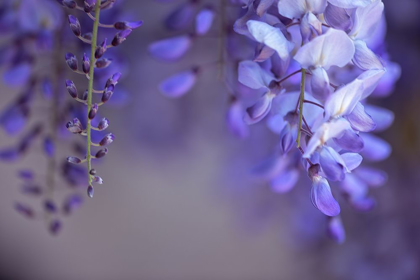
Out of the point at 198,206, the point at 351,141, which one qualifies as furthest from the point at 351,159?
the point at 198,206

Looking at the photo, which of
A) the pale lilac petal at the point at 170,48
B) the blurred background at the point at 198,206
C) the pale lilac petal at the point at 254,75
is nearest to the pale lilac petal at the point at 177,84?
the pale lilac petal at the point at 170,48

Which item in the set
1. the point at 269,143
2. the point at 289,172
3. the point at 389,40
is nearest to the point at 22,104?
the point at 289,172

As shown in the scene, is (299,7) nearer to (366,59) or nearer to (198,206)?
(366,59)

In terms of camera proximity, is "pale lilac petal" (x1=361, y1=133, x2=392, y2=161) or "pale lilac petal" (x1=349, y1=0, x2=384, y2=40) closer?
"pale lilac petal" (x1=349, y1=0, x2=384, y2=40)

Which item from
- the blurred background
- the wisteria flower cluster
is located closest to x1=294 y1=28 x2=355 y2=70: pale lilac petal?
the wisteria flower cluster

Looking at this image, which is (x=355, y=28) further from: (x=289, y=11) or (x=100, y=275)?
(x=100, y=275)

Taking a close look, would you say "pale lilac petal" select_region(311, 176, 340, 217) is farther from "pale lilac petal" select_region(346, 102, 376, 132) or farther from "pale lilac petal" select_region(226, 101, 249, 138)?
"pale lilac petal" select_region(226, 101, 249, 138)
